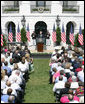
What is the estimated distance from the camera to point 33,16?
32750 millimetres

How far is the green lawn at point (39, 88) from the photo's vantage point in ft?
40.8

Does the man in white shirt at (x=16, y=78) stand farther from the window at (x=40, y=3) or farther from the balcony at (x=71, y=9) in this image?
the window at (x=40, y=3)

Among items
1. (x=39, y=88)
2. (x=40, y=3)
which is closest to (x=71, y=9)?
(x=40, y=3)

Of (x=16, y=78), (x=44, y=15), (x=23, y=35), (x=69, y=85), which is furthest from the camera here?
(x=44, y=15)

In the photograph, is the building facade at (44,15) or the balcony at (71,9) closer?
the building facade at (44,15)

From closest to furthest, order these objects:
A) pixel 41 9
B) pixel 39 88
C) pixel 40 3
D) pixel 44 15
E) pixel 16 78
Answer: pixel 16 78
pixel 39 88
pixel 41 9
pixel 44 15
pixel 40 3

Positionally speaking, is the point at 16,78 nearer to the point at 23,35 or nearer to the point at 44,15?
the point at 23,35

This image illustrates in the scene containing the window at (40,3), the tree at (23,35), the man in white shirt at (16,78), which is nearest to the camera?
the man in white shirt at (16,78)

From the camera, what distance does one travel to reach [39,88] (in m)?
14.4

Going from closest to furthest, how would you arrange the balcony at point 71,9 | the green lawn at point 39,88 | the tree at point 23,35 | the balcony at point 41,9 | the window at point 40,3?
the green lawn at point 39,88
the tree at point 23,35
the balcony at point 41,9
the balcony at point 71,9
the window at point 40,3

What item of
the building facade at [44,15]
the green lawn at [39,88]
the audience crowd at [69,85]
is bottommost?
the green lawn at [39,88]

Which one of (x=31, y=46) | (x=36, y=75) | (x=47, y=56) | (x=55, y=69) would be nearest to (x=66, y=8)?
(x=31, y=46)

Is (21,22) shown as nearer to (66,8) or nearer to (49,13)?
(49,13)

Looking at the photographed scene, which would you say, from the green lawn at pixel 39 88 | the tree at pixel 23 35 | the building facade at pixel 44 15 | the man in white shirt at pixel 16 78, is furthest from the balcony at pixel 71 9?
the man in white shirt at pixel 16 78
